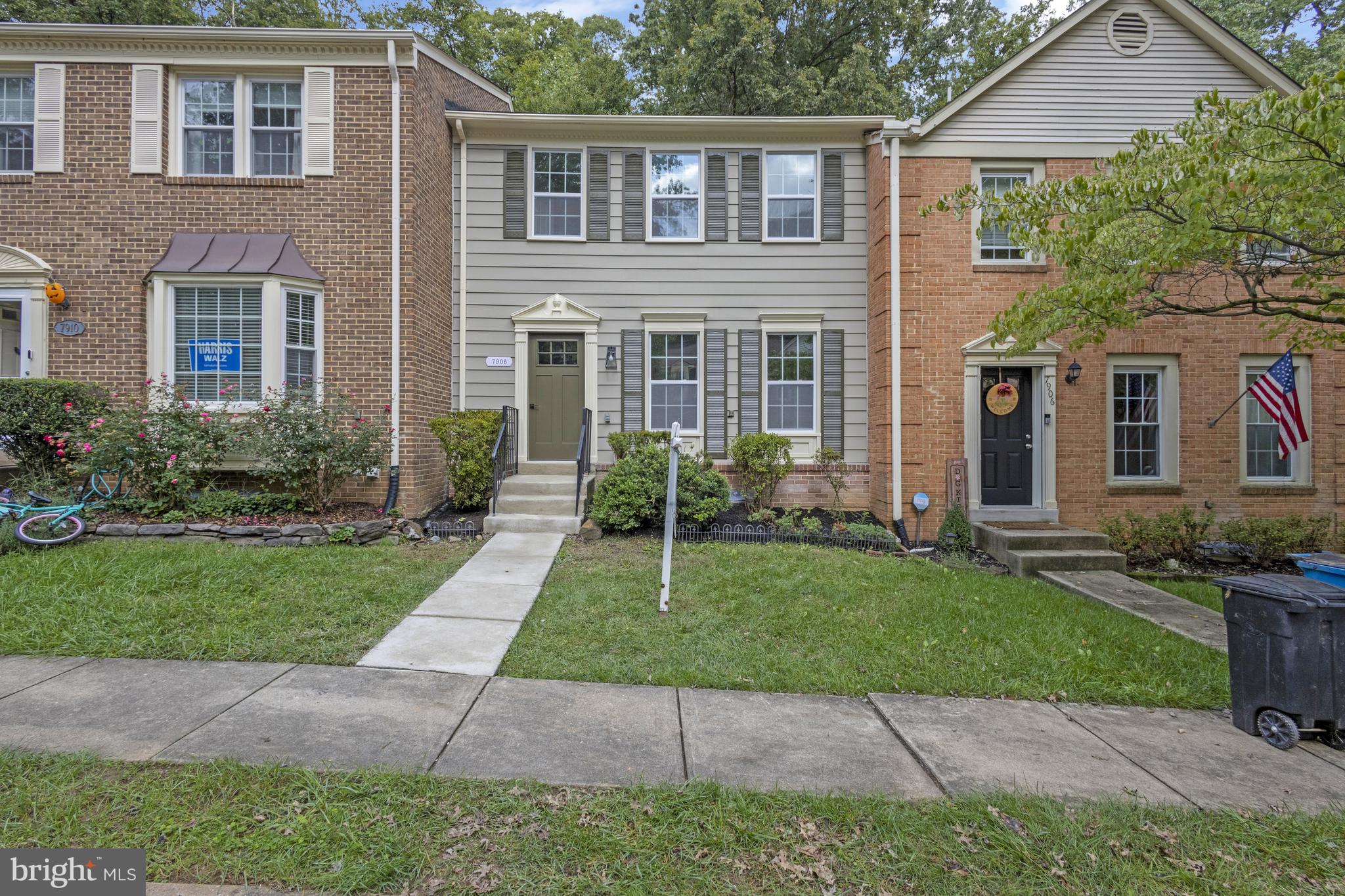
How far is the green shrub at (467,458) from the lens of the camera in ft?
27.8

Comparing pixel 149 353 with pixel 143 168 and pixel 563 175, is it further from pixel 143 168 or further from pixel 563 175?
pixel 563 175

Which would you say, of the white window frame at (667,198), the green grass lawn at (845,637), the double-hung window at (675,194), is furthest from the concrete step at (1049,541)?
the double-hung window at (675,194)

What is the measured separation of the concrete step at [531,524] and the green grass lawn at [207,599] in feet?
4.30

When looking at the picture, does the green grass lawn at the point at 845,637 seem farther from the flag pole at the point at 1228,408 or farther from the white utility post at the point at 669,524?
Result: the flag pole at the point at 1228,408

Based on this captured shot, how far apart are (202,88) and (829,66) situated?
49.4ft

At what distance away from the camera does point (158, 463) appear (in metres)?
7.23

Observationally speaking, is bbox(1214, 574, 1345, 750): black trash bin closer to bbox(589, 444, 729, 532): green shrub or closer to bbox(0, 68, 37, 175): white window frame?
bbox(589, 444, 729, 532): green shrub

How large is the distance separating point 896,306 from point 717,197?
11.3ft

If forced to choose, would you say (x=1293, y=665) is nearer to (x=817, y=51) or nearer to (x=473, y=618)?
(x=473, y=618)

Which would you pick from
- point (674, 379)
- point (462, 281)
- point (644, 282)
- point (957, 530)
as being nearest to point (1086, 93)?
point (957, 530)

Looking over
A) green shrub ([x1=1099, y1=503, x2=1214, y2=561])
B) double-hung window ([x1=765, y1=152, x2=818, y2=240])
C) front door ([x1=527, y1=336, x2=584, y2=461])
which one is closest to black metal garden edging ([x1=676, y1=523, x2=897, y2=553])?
front door ([x1=527, y1=336, x2=584, y2=461])

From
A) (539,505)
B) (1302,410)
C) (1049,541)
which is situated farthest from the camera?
(1302,410)

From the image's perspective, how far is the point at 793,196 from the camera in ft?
32.9

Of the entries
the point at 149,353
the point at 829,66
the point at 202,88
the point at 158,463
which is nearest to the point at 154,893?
the point at 158,463
